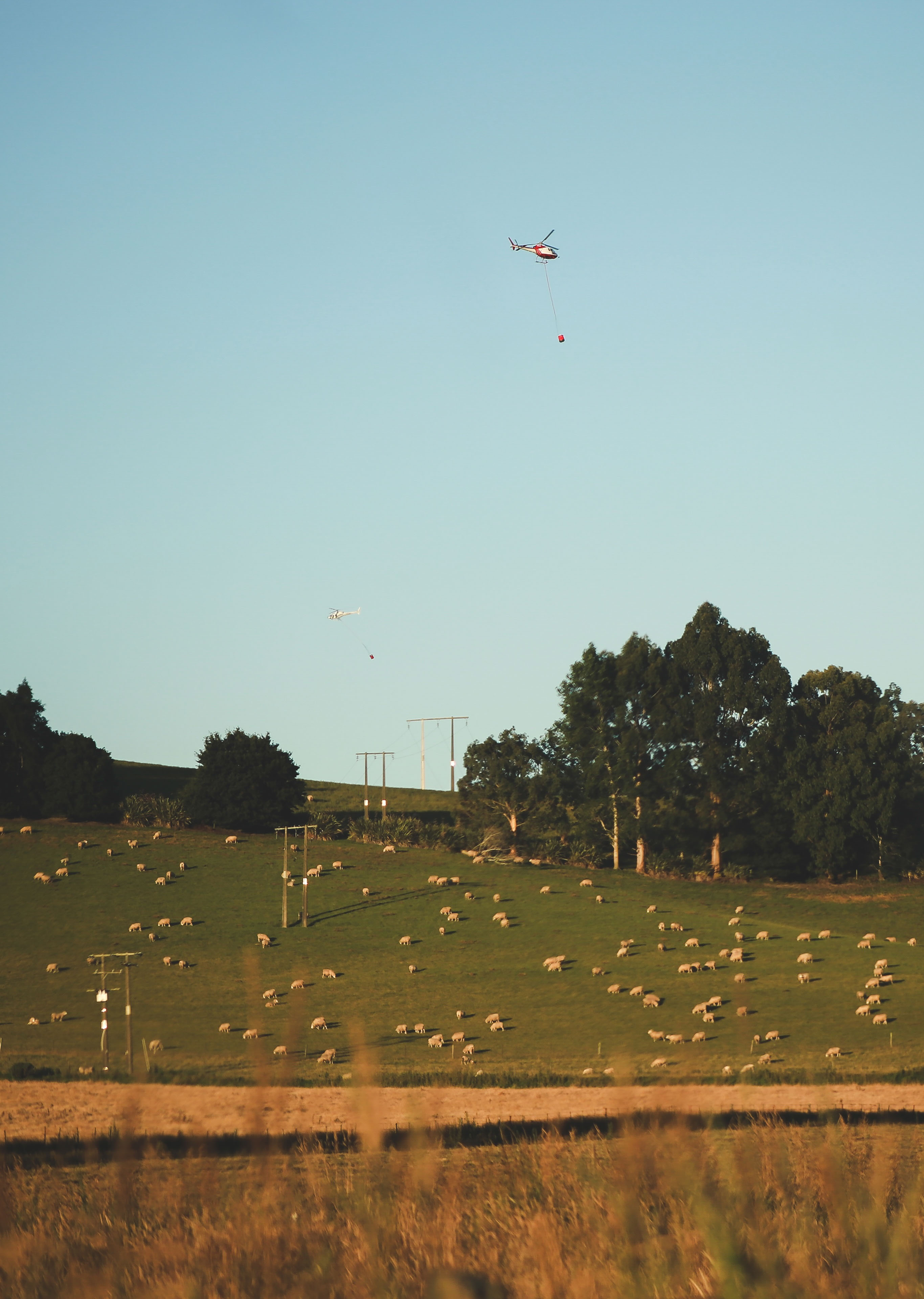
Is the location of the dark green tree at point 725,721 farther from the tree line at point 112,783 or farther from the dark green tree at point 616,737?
the tree line at point 112,783

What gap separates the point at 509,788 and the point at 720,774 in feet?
49.3

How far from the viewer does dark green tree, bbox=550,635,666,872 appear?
79.9 meters

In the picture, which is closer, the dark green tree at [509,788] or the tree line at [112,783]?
the tree line at [112,783]

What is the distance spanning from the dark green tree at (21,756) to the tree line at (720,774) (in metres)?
29.1

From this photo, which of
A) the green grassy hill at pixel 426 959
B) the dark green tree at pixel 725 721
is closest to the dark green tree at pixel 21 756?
the green grassy hill at pixel 426 959

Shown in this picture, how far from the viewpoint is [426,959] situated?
5250 centimetres

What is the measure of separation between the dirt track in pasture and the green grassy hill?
2557mm

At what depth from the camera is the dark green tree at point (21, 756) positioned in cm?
7506

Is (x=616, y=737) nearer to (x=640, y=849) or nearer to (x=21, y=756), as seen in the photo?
(x=640, y=849)

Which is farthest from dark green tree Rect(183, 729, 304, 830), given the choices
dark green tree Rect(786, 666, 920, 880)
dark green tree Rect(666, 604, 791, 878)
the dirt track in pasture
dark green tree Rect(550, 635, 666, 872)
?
the dirt track in pasture

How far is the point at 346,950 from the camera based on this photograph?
176ft

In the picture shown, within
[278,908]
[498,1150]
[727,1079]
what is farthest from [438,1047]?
[498,1150]

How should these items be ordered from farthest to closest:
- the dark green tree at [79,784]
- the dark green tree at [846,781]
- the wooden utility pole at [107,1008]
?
the dark green tree at [846,781]
the dark green tree at [79,784]
the wooden utility pole at [107,1008]

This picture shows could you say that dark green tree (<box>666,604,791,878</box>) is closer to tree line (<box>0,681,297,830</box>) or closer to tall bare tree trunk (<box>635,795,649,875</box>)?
tall bare tree trunk (<box>635,795,649,875</box>)
